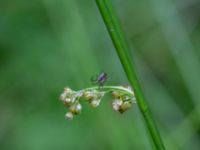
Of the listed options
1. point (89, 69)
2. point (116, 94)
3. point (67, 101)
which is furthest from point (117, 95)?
point (89, 69)

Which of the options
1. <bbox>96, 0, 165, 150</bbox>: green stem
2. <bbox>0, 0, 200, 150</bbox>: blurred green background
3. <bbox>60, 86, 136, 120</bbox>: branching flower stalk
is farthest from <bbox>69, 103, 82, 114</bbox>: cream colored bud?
<bbox>0, 0, 200, 150</bbox>: blurred green background

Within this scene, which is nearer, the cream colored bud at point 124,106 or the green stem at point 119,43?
the green stem at point 119,43

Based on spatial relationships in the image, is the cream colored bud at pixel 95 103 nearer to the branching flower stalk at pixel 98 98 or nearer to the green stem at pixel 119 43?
the branching flower stalk at pixel 98 98

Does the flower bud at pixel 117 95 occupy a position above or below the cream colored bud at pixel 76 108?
below

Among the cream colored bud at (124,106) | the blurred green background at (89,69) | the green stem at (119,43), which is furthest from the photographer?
the blurred green background at (89,69)

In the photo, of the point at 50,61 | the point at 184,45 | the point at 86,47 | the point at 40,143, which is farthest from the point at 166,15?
the point at 40,143

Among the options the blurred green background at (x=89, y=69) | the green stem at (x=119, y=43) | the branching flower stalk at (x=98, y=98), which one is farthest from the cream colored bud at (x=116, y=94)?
the blurred green background at (x=89, y=69)

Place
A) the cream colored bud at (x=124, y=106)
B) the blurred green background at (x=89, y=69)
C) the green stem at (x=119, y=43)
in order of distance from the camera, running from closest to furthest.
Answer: the green stem at (x=119, y=43) → the cream colored bud at (x=124, y=106) → the blurred green background at (x=89, y=69)

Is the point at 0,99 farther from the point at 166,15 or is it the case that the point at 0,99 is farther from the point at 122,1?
the point at 166,15

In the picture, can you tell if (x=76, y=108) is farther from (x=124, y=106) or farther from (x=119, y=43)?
(x=119, y=43)
